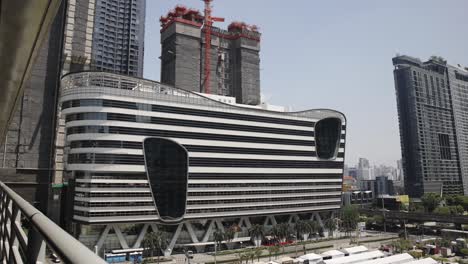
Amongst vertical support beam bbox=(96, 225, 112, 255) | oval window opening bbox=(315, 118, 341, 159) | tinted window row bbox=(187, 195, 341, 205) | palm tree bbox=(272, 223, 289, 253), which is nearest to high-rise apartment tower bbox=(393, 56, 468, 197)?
oval window opening bbox=(315, 118, 341, 159)

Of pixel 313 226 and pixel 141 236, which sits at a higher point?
pixel 141 236

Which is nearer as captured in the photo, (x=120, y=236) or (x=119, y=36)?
(x=120, y=236)

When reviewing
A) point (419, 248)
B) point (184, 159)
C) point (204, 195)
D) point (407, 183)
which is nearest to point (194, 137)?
point (184, 159)

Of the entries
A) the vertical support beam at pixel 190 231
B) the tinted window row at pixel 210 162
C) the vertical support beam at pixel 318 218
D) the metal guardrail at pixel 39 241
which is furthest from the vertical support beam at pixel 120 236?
the metal guardrail at pixel 39 241

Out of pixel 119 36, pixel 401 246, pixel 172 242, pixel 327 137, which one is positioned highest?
pixel 119 36

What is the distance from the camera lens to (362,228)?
3435 inches

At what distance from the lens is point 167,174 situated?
183 ft

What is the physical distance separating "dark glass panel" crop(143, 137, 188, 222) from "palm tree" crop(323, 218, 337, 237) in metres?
37.1

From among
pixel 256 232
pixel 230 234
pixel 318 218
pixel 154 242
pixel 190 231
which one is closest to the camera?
pixel 154 242

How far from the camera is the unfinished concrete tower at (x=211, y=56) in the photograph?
9631 cm

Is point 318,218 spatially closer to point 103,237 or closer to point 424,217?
point 424,217

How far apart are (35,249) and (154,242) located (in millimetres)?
53772

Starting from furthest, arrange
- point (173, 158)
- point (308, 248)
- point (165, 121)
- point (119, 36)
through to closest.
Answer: point (119, 36) → point (308, 248) → point (173, 158) → point (165, 121)

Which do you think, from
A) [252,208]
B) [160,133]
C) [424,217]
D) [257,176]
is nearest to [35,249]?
[160,133]
